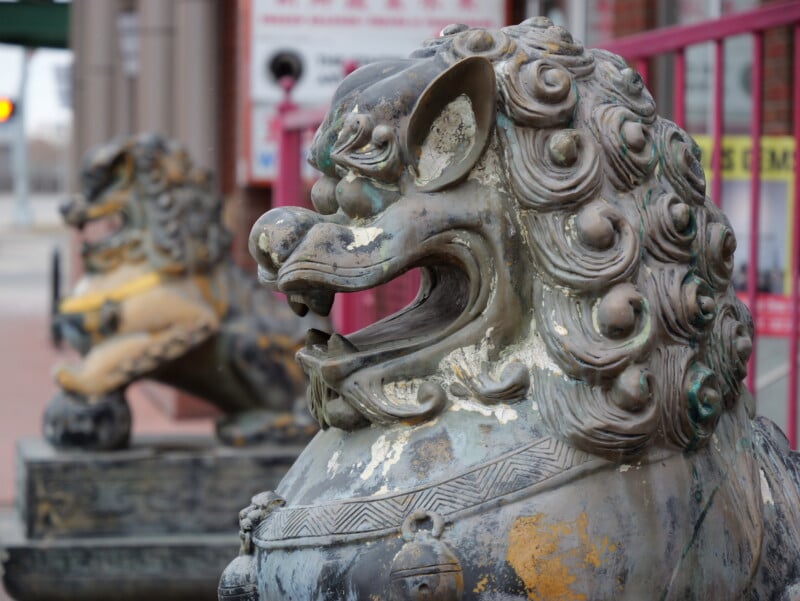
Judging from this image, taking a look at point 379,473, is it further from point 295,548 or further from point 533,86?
point 533,86

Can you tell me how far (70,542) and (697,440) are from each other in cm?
285

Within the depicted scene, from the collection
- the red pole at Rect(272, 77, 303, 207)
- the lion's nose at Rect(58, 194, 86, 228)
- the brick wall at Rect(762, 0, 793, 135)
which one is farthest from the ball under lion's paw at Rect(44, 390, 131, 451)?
the brick wall at Rect(762, 0, 793, 135)

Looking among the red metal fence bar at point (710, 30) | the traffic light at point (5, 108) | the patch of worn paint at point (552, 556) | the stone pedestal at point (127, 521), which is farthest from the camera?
the traffic light at point (5, 108)

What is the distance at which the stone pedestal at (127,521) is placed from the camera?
4406mm

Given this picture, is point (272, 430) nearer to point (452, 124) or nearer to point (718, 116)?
point (718, 116)

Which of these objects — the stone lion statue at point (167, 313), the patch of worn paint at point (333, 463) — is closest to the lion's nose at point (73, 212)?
the stone lion statue at point (167, 313)

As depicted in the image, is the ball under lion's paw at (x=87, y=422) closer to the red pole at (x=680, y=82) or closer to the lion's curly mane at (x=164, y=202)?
the lion's curly mane at (x=164, y=202)

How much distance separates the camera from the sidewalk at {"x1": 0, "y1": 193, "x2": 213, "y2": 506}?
8.31m

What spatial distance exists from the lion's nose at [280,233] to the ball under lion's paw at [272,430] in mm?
2703

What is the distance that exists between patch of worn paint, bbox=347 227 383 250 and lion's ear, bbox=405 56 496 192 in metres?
0.09

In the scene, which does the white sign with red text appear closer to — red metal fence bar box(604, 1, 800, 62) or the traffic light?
red metal fence bar box(604, 1, 800, 62)

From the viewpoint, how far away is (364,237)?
1.99 meters

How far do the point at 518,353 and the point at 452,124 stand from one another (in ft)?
1.10

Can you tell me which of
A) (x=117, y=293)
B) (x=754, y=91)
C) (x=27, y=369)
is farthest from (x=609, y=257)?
(x=27, y=369)
